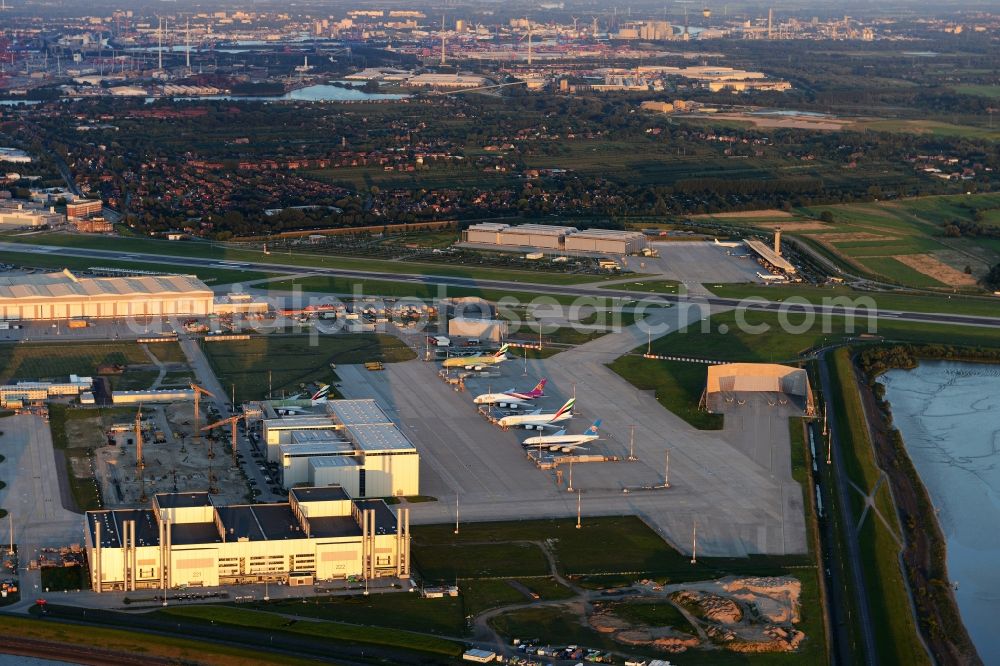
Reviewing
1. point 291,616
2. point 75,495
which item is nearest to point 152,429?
point 75,495

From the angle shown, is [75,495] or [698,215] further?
[698,215]

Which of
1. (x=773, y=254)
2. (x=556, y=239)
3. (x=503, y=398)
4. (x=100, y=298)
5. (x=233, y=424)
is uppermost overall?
(x=233, y=424)

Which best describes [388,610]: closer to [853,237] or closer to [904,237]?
[853,237]

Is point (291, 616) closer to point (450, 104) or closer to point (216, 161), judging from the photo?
point (216, 161)

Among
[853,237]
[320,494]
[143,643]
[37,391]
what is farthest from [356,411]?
[853,237]

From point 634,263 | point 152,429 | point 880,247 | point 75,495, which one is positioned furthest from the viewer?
point 880,247

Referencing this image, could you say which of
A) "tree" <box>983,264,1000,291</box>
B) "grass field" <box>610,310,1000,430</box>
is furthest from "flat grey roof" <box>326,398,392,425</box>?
"tree" <box>983,264,1000,291</box>
